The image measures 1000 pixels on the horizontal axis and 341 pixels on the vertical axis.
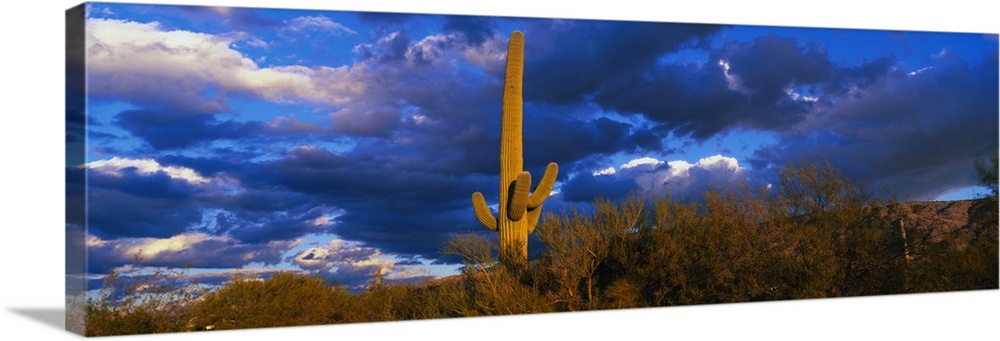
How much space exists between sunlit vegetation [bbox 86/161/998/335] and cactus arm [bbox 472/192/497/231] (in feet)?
0.77

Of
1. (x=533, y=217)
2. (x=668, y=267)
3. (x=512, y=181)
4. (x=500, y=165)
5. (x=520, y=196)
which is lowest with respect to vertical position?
(x=668, y=267)

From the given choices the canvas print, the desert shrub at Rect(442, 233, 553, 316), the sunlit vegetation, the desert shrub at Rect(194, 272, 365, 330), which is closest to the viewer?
the canvas print

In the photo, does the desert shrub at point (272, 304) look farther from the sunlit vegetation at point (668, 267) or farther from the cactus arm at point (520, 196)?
the cactus arm at point (520, 196)

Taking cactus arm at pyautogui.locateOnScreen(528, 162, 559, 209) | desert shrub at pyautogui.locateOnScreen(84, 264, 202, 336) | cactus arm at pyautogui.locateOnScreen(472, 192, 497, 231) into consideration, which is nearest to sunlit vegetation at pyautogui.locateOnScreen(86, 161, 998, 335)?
desert shrub at pyautogui.locateOnScreen(84, 264, 202, 336)

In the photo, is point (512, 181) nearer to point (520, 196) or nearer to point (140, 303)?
point (520, 196)

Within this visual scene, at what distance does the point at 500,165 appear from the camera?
17219 mm

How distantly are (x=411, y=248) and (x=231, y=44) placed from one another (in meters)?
3.49

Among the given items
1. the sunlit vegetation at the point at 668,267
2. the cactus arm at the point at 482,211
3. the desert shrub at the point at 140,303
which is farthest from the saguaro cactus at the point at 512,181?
the desert shrub at the point at 140,303

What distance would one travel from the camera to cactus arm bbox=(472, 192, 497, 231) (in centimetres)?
1697

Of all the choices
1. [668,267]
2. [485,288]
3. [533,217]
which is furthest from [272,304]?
[668,267]

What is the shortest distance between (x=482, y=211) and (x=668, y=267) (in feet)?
8.87

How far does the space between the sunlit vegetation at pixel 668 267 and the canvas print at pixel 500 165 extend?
32mm

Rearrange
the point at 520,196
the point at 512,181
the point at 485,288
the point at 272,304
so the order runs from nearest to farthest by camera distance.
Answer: the point at 272,304, the point at 485,288, the point at 520,196, the point at 512,181

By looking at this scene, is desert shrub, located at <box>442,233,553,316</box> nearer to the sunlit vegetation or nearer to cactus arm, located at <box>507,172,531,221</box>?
the sunlit vegetation
